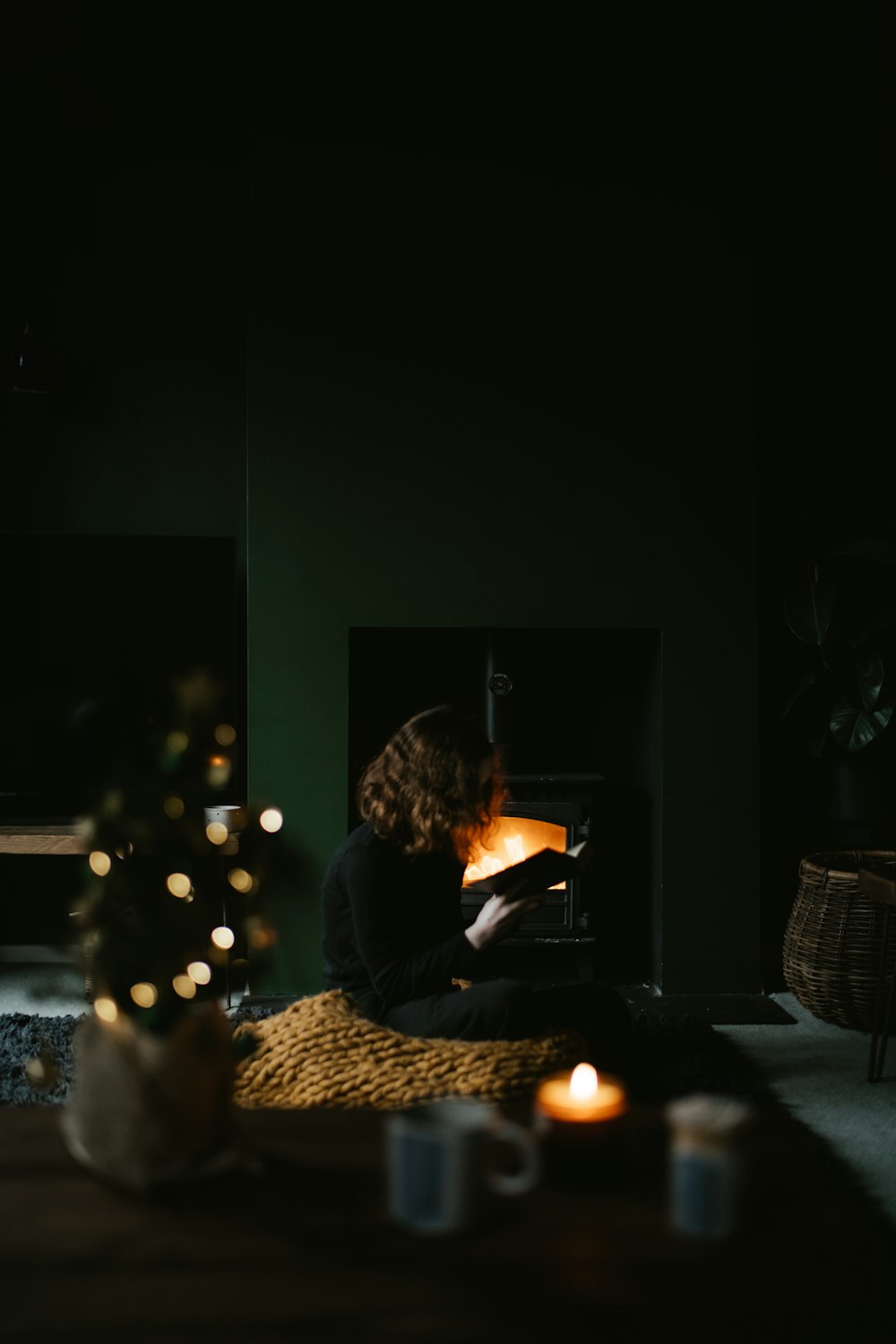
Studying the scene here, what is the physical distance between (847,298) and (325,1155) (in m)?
3.40

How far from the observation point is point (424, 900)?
7.28 feet

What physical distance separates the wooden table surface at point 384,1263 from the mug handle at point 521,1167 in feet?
0.08

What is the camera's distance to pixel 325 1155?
1302 mm

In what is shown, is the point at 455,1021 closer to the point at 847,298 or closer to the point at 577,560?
the point at 577,560

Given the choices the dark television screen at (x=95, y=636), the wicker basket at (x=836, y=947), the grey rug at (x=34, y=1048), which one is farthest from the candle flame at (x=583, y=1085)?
the dark television screen at (x=95, y=636)

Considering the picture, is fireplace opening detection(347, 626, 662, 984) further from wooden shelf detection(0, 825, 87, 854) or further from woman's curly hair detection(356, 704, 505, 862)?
woman's curly hair detection(356, 704, 505, 862)

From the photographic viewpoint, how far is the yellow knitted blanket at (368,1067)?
6.69 feet

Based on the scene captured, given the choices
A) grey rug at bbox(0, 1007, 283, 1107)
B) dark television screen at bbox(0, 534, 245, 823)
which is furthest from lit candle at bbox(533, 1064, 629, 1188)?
dark television screen at bbox(0, 534, 245, 823)

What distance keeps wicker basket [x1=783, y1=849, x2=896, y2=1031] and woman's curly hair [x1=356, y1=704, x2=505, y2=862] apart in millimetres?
1262

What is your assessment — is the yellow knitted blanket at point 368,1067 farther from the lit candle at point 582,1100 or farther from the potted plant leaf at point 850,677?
the potted plant leaf at point 850,677

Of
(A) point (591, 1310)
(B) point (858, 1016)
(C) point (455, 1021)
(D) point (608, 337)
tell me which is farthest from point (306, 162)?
(A) point (591, 1310)

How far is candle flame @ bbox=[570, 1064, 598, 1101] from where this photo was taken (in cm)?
123

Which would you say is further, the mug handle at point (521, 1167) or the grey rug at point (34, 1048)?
the grey rug at point (34, 1048)

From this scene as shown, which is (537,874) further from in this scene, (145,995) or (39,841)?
(39,841)
